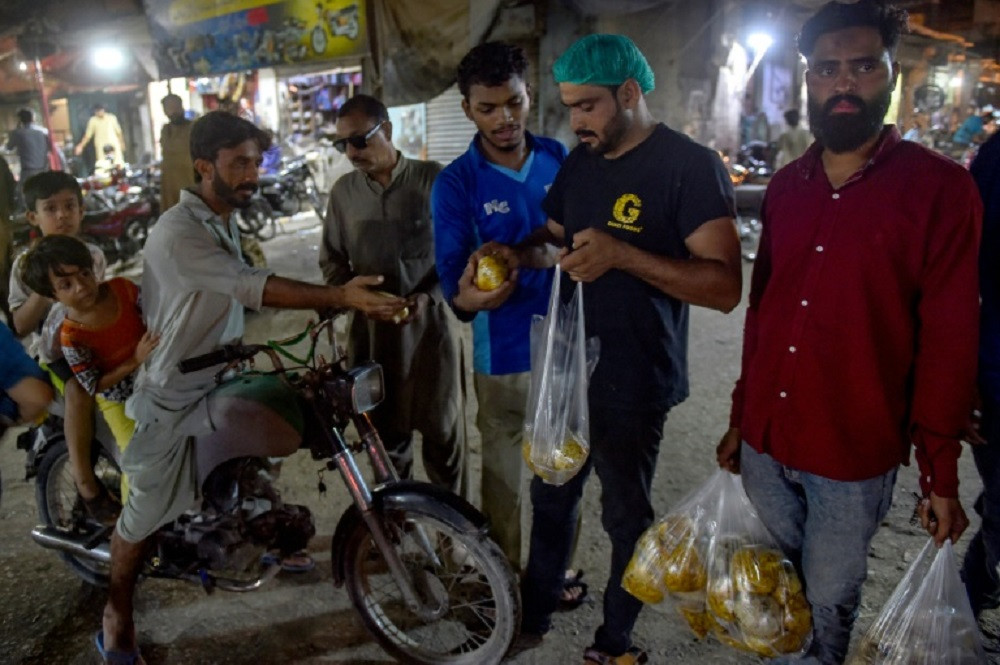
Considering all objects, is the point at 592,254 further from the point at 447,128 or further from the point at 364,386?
the point at 447,128

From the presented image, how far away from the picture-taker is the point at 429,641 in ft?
9.82

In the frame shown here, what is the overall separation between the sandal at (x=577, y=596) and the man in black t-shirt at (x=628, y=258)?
16.2 inches

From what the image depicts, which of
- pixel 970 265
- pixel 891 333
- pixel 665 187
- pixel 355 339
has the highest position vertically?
pixel 665 187

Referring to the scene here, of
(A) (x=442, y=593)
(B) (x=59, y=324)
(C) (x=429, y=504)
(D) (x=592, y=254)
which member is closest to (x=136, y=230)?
(B) (x=59, y=324)

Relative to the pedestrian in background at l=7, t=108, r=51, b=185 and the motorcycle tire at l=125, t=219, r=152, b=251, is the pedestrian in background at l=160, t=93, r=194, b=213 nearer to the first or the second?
the motorcycle tire at l=125, t=219, r=152, b=251

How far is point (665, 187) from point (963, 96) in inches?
1275

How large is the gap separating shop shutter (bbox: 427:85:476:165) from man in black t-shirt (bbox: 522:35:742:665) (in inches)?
366

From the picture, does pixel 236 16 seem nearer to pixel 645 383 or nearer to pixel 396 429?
pixel 396 429

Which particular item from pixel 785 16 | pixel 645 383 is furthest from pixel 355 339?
pixel 785 16

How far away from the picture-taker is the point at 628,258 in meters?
2.10

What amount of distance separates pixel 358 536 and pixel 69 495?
74.2 inches

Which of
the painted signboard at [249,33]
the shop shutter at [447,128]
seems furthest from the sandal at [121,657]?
the shop shutter at [447,128]

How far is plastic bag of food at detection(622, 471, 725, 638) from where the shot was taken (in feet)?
7.51

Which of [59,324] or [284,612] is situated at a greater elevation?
[59,324]
